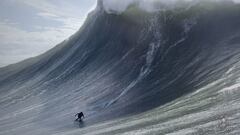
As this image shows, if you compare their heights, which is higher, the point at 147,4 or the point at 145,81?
the point at 147,4

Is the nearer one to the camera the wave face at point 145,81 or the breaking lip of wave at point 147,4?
the wave face at point 145,81

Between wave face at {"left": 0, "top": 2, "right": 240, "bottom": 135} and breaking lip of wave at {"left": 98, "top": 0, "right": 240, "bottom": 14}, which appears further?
breaking lip of wave at {"left": 98, "top": 0, "right": 240, "bottom": 14}

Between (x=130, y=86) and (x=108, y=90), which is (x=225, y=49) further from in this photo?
(x=108, y=90)

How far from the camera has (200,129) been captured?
2012 centimetres

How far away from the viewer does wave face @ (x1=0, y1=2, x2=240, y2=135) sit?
2439 centimetres

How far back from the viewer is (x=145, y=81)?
35438 mm

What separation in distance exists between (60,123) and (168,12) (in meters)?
16.2

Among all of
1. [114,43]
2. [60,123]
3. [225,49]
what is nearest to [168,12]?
[114,43]

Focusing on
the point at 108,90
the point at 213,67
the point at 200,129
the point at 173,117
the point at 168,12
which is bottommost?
the point at 200,129

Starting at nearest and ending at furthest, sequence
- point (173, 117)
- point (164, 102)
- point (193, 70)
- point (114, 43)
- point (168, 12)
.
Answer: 1. point (173, 117)
2. point (164, 102)
3. point (193, 70)
4. point (168, 12)
5. point (114, 43)

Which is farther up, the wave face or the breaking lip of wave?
the breaking lip of wave

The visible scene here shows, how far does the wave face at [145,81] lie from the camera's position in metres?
24.4

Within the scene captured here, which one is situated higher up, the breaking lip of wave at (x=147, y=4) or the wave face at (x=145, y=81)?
the breaking lip of wave at (x=147, y=4)

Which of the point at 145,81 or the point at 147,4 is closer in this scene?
the point at 145,81
